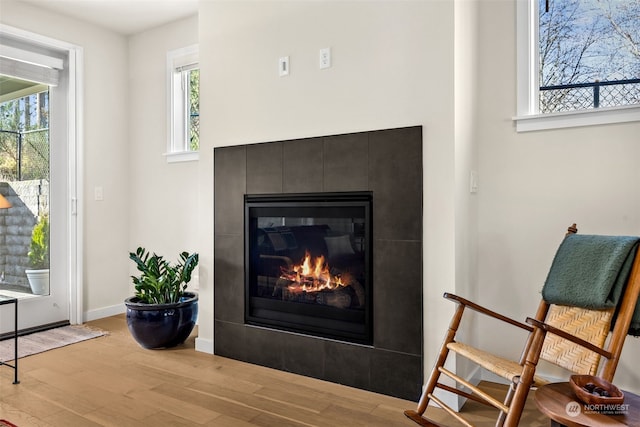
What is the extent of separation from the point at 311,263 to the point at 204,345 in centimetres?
102

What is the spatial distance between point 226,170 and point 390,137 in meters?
1.14

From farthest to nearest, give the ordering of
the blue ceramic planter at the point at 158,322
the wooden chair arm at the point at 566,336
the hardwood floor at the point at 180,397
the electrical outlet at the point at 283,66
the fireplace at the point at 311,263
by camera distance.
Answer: the blue ceramic planter at the point at 158,322 < the electrical outlet at the point at 283,66 < the fireplace at the point at 311,263 < the hardwood floor at the point at 180,397 < the wooden chair arm at the point at 566,336

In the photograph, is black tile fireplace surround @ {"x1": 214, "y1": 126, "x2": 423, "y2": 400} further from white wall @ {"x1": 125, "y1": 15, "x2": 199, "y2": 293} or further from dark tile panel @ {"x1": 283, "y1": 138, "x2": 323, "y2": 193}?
white wall @ {"x1": 125, "y1": 15, "x2": 199, "y2": 293}

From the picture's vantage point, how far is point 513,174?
246 cm

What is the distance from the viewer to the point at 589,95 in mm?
2369

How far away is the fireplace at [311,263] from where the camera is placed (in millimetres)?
2414

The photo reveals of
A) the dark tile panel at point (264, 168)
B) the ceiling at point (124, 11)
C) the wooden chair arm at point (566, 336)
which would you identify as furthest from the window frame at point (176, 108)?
the wooden chair arm at point (566, 336)

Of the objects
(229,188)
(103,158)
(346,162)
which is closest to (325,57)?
(346,162)

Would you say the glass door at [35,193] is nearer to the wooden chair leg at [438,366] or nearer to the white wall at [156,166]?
the white wall at [156,166]

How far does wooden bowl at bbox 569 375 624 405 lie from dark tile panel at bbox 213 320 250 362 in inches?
73.1

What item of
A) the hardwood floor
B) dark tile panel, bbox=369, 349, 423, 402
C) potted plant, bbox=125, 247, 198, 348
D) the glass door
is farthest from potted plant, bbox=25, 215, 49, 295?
dark tile panel, bbox=369, 349, 423, 402

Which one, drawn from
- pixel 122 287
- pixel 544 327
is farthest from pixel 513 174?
pixel 122 287

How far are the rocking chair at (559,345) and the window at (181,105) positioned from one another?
278 cm

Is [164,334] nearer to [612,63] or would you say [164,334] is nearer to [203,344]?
[203,344]
